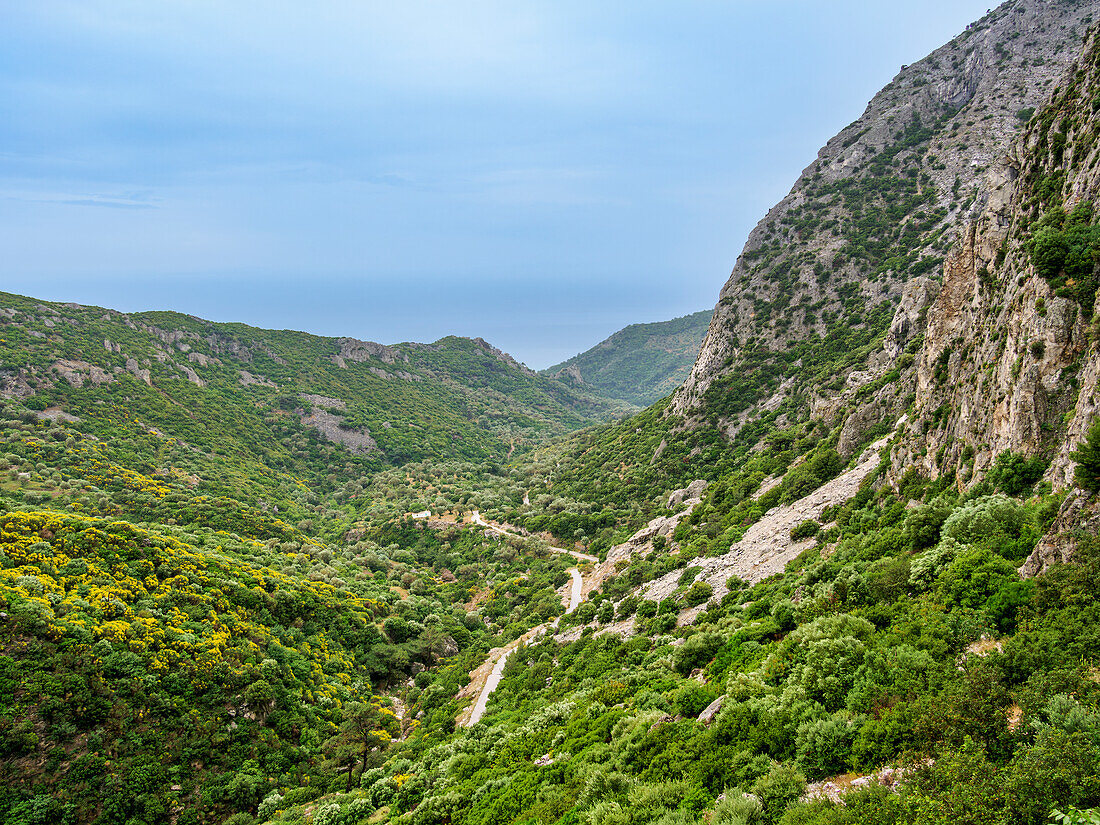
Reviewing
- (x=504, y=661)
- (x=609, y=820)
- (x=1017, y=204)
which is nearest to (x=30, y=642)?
(x=504, y=661)

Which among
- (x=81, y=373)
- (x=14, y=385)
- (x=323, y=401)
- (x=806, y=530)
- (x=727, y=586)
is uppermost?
(x=81, y=373)

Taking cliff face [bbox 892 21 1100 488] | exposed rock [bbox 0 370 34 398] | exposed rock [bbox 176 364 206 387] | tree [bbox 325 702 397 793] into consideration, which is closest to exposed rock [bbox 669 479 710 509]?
cliff face [bbox 892 21 1100 488]

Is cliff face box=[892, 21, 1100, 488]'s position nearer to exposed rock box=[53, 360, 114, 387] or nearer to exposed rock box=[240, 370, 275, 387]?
exposed rock box=[53, 360, 114, 387]

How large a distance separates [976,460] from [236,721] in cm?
3890

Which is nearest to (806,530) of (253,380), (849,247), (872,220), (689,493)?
(689,493)

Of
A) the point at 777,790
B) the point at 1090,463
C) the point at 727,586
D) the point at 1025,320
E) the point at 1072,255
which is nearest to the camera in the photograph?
the point at 777,790

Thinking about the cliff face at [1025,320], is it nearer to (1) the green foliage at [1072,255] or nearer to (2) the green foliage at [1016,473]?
(1) the green foliage at [1072,255]

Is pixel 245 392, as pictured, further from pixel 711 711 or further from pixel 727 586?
pixel 711 711

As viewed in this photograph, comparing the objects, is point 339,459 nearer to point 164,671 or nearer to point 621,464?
point 621,464

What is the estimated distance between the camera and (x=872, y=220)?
72.6 m

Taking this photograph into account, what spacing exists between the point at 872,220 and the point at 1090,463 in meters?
79.7

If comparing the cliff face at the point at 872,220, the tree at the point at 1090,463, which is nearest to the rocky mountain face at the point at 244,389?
the cliff face at the point at 872,220

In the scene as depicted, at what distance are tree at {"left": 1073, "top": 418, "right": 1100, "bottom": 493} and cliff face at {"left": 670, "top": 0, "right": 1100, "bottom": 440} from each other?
42755 millimetres

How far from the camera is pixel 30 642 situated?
23891mm
